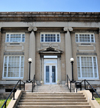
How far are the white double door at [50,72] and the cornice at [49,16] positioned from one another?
4961 millimetres

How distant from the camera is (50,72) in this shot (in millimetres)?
18484

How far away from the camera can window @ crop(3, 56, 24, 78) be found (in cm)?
1762

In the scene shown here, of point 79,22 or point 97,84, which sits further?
point 79,22

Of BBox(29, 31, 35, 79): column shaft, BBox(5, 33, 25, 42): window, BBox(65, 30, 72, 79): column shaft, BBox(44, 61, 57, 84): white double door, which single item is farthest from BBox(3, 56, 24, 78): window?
BBox(65, 30, 72, 79): column shaft

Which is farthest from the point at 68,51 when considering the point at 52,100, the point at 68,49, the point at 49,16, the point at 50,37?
the point at 52,100

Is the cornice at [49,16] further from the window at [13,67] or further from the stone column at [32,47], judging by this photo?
the window at [13,67]

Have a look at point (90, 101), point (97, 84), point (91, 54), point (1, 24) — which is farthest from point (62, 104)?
point (1, 24)

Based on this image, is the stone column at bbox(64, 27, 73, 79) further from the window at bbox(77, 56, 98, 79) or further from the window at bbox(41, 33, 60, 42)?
the window at bbox(77, 56, 98, 79)

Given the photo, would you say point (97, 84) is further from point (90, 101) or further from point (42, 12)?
point (42, 12)

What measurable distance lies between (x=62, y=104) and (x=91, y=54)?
9.22m

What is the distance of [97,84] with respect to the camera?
53.6 feet

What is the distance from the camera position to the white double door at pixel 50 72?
18.2 m

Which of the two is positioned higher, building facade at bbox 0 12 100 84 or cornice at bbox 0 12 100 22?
cornice at bbox 0 12 100 22

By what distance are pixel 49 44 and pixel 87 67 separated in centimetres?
490
